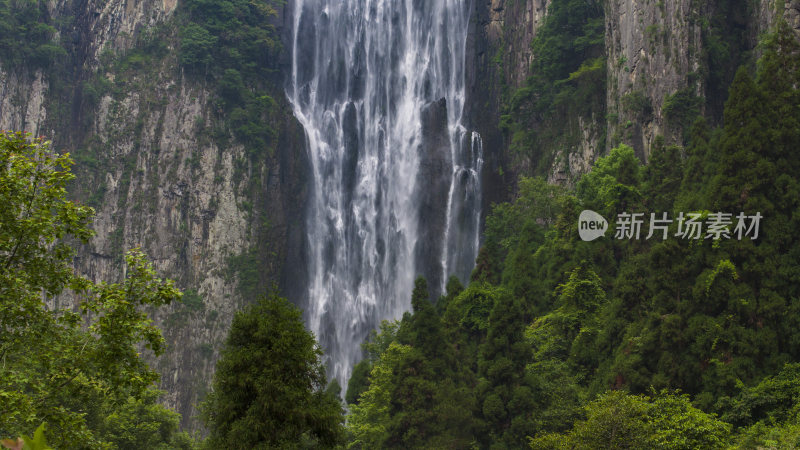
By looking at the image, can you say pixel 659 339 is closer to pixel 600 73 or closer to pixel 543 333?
pixel 543 333

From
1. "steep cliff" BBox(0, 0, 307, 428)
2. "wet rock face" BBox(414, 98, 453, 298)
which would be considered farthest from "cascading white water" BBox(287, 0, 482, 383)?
"steep cliff" BBox(0, 0, 307, 428)

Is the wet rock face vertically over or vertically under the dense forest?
over

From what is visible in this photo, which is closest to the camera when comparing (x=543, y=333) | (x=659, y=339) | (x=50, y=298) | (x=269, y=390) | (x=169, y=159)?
(x=50, y=298)

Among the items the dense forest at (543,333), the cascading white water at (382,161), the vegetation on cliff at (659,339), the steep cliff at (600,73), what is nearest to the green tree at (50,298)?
the dense forest at (543,333)

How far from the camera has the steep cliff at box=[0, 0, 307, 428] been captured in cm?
4534

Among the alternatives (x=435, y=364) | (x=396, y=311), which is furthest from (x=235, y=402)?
(x=396, y=311)

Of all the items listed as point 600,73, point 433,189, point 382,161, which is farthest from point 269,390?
point 382,161

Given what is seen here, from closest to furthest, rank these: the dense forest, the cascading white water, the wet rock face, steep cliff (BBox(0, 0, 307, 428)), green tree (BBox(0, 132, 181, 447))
Answer: green tree (BBox(0, 132, 181, 447)) < the dense forest < the wet rock face < the cascading white water < steep cliff (BBox(0, 0, 307, 428))

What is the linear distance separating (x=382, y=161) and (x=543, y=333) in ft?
65.4

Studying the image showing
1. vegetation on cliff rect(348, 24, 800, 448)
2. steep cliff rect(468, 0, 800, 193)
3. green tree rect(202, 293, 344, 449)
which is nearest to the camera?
green tree rect(202, 293, 344, 449)

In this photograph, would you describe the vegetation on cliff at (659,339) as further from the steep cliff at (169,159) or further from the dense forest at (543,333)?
the steep cliff at (169,159)

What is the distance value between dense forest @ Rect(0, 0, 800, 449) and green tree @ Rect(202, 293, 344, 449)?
31mm

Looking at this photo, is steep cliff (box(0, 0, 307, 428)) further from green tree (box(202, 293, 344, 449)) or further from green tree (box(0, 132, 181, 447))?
green tree (box(0, 132, 181, 447))

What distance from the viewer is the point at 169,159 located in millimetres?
47969
